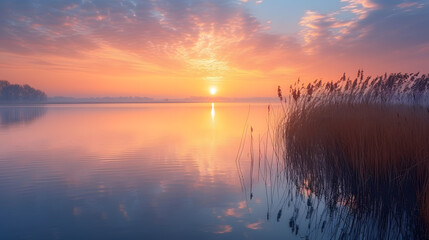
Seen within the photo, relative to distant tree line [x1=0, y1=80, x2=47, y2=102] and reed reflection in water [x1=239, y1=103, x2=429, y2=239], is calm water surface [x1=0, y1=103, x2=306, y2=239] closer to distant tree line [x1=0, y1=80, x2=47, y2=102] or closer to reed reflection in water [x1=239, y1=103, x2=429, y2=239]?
reed reflection in water [x1=239, y1=103, x2=429, y2=239]

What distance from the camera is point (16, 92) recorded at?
99.3 metres

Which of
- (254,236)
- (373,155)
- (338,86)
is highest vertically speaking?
(338,86)

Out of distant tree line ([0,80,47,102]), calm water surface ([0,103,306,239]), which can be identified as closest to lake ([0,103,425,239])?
calm water surface ([0,103,306,239])

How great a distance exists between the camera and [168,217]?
4.41m

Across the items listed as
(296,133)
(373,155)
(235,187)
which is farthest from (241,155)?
(373,155)

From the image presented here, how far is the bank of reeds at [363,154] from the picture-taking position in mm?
3840

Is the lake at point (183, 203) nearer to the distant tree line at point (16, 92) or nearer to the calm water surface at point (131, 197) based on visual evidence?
the calm water surface at point (131, 197)

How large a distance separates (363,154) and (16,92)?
392 feet

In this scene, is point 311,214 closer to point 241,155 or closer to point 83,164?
point 241,155

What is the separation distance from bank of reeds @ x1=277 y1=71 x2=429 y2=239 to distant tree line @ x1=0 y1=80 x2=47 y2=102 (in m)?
115

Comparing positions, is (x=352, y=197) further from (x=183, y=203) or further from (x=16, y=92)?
(x=16, y=92)

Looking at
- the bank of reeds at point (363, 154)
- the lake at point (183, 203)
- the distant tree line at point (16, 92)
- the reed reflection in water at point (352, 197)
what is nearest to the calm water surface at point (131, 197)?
the lake at point (183, 203)

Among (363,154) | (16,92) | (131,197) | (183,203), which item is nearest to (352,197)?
(363,154)

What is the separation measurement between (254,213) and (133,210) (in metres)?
1.97
